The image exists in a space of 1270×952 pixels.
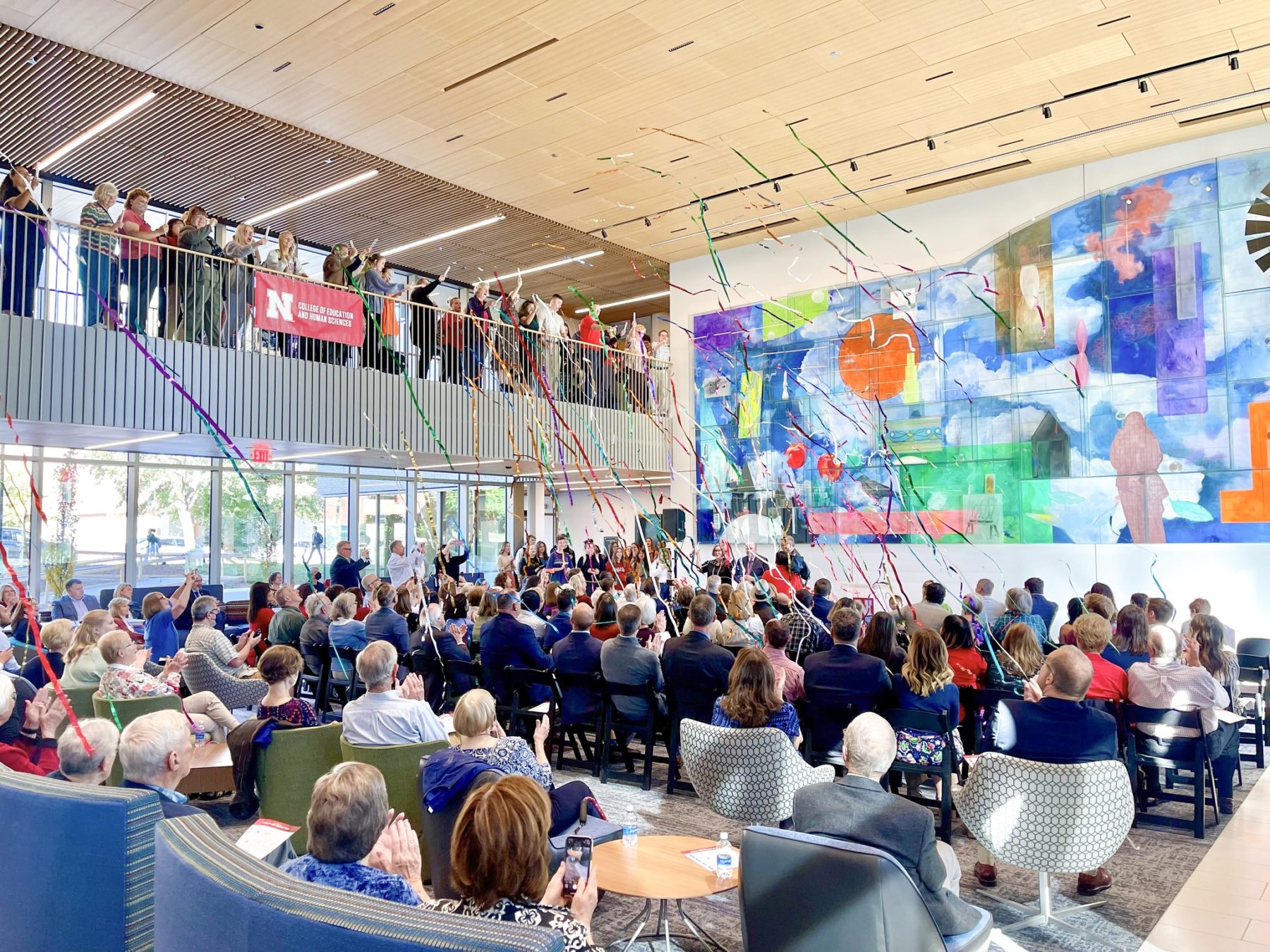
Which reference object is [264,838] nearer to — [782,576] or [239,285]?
[239,285]

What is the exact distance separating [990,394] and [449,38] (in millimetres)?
8046

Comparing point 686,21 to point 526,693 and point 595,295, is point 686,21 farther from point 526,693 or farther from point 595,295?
point 595,295

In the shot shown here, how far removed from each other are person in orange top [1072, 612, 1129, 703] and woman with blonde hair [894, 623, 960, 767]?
1.05 meters

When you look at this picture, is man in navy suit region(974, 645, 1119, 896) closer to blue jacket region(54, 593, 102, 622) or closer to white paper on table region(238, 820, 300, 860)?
white paper on table region(238, 820, 300, 860)

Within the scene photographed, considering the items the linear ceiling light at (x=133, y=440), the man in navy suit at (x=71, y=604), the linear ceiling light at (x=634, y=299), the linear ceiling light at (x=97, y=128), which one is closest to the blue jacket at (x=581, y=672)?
the linear ceiling light at (x=133, y=440)

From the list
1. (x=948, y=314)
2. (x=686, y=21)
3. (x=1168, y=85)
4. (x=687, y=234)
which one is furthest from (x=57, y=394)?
(x=1168, y=85)

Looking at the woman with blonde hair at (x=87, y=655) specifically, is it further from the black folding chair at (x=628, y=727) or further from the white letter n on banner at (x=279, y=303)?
the white letter n on banner at (x=279, y=303)

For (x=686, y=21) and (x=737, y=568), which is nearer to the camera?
(x=686, y=21)

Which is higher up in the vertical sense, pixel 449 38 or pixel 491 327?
pixel 449 38

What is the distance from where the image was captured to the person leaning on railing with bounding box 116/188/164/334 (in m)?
8.27

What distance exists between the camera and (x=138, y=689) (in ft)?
15.8

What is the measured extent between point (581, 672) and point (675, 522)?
8.87m

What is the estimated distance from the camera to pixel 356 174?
1191 centimetres

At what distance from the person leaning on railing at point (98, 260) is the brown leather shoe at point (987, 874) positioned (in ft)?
26.8
